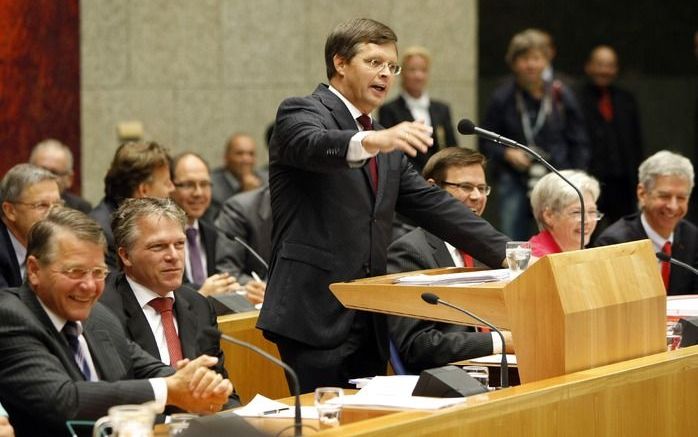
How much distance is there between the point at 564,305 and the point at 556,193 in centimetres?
172

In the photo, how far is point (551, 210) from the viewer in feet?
17.2

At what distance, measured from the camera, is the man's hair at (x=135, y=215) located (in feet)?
14.1

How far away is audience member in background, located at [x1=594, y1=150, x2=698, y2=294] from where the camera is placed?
587 centimetres

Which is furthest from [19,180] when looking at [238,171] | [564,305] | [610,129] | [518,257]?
[610,129]

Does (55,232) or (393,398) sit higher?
(55,232)

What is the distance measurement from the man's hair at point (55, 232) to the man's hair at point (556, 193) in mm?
2155

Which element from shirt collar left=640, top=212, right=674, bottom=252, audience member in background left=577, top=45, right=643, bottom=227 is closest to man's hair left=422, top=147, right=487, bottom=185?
shirt collar left=640, top=212, right=674, bottom=252

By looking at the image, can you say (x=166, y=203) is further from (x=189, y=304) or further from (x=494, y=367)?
(x=494, y=367)

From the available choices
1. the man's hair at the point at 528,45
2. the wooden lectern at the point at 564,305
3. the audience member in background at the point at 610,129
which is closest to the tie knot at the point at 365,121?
the wooden lectern at the point at 564,305

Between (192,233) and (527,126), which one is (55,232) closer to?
(192,233)

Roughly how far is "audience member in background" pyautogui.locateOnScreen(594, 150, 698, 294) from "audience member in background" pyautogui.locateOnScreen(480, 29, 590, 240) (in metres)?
2.61

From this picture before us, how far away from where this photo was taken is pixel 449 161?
5004mm

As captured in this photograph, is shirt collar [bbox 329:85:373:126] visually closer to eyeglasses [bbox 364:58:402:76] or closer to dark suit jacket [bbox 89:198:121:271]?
eyeglasses [bbox 364:58:402:76]

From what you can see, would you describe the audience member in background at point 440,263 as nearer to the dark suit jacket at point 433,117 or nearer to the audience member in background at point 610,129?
the dark suit jacket at point 433,117
